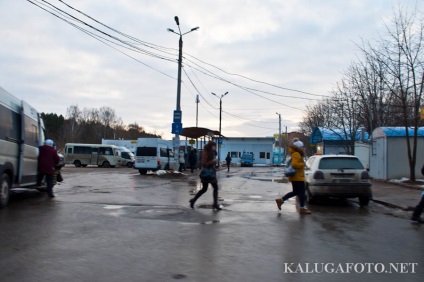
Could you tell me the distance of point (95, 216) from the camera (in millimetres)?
8289

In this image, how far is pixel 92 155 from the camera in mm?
41031

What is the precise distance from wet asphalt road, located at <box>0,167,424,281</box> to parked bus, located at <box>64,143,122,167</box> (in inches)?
1245

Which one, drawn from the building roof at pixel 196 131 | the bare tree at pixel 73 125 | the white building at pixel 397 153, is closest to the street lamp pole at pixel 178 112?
the building roof at pixel 196 131

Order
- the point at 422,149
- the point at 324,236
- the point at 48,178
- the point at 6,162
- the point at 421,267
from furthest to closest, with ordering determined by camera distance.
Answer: the point at 422,149 < the point at 48,178 < the point at 6,162 < the point at 324,236 < the point at 421,267

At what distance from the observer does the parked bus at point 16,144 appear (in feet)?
30.1

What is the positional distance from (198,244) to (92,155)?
1460 inches

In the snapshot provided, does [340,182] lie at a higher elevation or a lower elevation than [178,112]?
lower

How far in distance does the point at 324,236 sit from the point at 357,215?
3.18 metres

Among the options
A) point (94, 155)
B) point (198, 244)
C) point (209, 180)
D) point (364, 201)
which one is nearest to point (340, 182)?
point (364, 201)

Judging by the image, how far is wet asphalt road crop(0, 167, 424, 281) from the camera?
4.67 metres

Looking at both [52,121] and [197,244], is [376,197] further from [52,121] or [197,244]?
[52,121]

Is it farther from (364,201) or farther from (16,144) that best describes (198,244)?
(364,201)

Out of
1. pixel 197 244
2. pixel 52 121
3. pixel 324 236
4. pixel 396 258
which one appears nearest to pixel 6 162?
pixel 197 244

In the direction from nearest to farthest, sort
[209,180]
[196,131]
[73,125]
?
[209,180] → [196,131] → [73,125]
